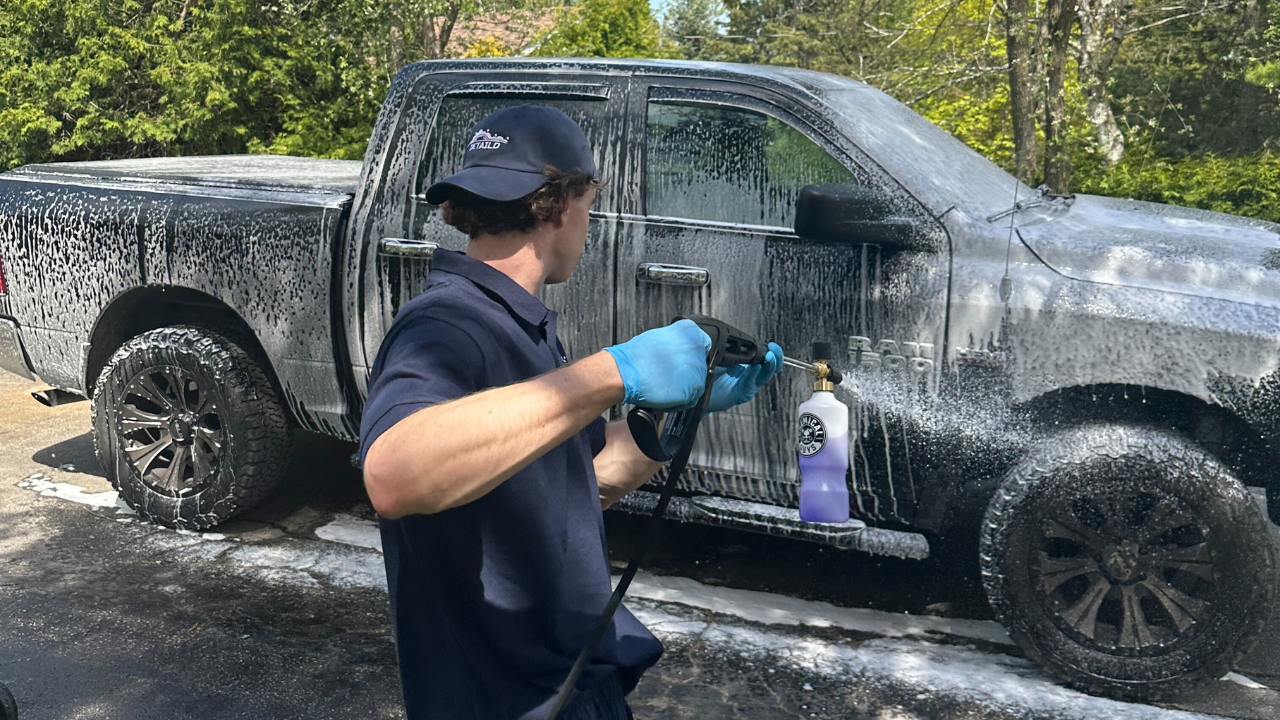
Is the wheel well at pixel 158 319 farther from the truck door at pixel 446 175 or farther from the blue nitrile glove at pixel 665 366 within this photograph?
the blue nitrile glove at pixel 665 366

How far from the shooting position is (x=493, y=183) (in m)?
1.91

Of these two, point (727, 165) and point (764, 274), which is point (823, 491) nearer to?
point (764, 274)

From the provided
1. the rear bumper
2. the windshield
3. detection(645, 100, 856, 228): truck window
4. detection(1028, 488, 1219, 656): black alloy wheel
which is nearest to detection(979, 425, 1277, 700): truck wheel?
detection(1028, 488, 1219, 656): black alloy wheel

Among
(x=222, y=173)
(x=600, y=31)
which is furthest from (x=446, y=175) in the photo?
(x=600, y=31)

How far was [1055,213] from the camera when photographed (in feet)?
14.5

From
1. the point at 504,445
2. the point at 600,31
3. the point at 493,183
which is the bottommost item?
the point at 504,445

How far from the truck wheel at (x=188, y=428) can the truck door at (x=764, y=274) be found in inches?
69.4

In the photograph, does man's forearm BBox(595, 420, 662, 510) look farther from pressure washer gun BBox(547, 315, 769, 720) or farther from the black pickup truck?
the black pickup truck

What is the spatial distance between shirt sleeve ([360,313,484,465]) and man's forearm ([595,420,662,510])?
1.90 feet

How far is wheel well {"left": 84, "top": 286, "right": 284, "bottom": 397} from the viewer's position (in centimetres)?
514

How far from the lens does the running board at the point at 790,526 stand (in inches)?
159

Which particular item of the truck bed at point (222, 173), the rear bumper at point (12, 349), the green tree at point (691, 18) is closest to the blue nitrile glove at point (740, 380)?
the truck bed at point (222, 173)

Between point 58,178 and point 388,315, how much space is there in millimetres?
1938

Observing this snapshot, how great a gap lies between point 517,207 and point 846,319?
2.18 metres
